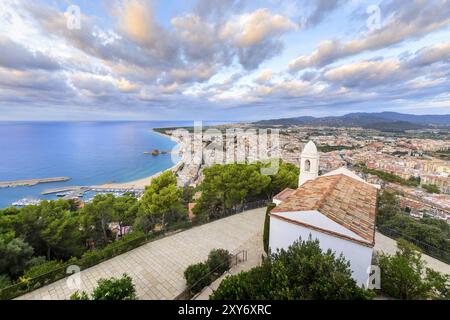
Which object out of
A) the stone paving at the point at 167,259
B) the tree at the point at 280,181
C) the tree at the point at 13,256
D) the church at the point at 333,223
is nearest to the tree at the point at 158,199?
the stone paving at the point at 167,259

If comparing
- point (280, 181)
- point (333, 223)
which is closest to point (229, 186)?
point (280, 181)

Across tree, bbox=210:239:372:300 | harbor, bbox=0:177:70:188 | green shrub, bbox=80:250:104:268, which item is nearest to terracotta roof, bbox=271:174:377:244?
tree, bbox=210:239:372:300

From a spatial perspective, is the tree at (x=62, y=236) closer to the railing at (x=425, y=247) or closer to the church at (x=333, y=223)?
the church at (x=333, y=223)

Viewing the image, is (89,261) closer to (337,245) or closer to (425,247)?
(337,245)

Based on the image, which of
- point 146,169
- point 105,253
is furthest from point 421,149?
point 146,169

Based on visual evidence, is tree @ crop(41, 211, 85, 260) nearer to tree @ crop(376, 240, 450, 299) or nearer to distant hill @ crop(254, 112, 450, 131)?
tree @ crop(376, 240, 450, 299)
